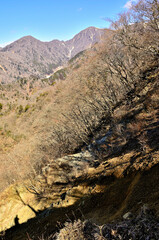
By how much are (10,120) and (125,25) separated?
56659mm

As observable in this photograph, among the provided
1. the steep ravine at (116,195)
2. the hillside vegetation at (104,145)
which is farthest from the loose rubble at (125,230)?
the steep ravine at (116,195)

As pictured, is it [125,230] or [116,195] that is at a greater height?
[125,230]

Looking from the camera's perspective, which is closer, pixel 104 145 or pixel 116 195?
pixel 116 195

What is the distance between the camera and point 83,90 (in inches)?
992

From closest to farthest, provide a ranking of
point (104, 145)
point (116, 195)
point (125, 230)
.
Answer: point (125, 230) < point (116, 195) < point (104, 145)

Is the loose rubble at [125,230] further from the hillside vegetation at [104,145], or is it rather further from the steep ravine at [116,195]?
the steep ravine at [116,195]

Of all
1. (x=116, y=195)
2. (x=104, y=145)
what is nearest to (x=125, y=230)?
(x=116, y=195)

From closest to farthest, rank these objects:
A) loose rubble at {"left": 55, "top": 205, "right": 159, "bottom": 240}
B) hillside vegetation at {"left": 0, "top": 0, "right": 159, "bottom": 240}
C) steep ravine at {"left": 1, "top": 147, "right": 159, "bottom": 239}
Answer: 1. loose rubble at {"left": 55, "top": 205, "right": 159, "bottom": 240}
2. steep ravine at {"left": 1, "top": 147, "right": 159, "bottom": 239}
3. hillside vegetation at {"left": 0, "top": 0, "right": 159, "bottom": 240}

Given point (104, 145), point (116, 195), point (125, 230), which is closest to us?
point (125, 230)

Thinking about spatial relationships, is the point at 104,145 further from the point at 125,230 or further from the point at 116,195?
Result: the point at 125,230

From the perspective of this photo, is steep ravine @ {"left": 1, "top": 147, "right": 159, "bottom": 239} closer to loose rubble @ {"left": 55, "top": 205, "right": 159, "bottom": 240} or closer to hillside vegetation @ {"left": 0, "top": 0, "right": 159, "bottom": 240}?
hillside vegetation @ {"left": 0, "top": 0, "right": 159, "bottom": 240}

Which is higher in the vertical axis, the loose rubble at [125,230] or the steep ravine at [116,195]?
the loose rubble at [125,230]

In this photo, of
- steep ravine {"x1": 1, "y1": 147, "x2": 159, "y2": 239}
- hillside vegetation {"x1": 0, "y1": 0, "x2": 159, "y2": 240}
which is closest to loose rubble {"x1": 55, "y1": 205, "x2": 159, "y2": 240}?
hillside vegetation {"x1": 0, "y1": 0, "x2": 159, "y2": 240}

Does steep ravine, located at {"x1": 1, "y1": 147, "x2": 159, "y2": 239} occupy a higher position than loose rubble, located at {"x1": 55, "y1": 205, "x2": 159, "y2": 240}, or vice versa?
loose rubble, located at {"x1": 55, "y1": 205, "x2": 159, "y2": 240}
